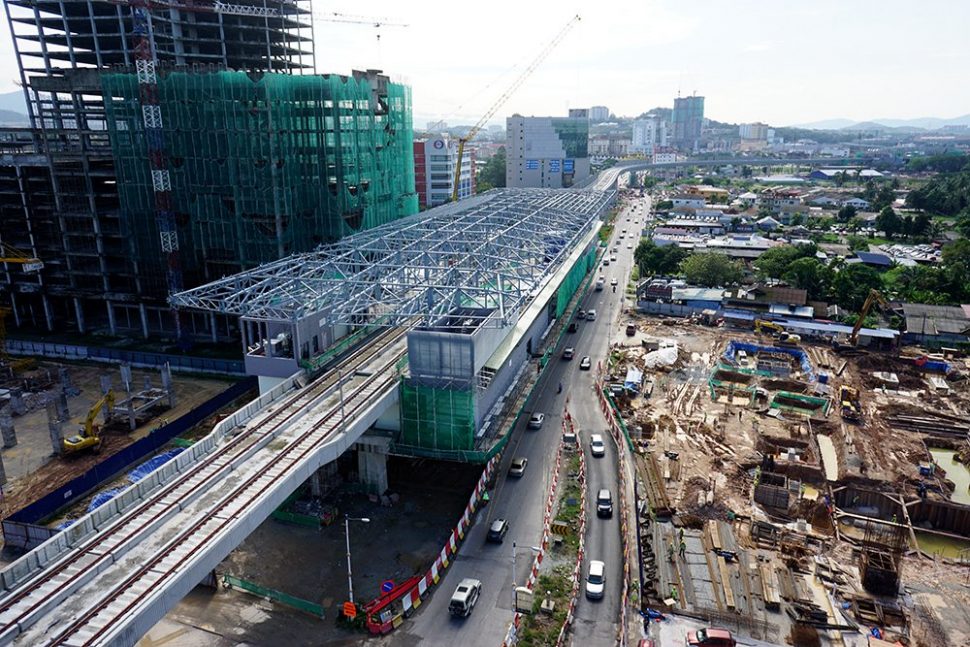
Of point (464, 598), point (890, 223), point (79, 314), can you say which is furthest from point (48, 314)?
point (890, 223)

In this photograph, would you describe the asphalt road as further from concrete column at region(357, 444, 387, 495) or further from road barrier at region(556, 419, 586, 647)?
concrete column at region(357, 444, 387, 495)

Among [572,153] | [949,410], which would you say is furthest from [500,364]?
[572,153]

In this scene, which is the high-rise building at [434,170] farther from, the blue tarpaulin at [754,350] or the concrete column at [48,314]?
the blue tarpaulin at [754,350]

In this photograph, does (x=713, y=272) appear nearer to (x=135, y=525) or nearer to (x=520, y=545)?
(x=520, y=545)

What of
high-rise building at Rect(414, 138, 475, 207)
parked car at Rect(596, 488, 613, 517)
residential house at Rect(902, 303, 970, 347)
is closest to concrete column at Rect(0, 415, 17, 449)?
parked car at Rect(596, 488, 613, 517)

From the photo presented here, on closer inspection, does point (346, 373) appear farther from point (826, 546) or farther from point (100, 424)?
point (826, 546)

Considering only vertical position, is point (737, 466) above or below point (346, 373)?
below

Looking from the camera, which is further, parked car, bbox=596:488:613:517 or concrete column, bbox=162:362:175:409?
concrete column, bbox=162:362:175:409
